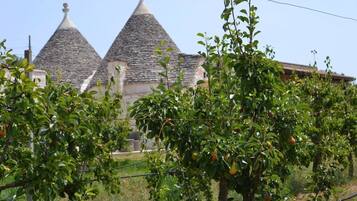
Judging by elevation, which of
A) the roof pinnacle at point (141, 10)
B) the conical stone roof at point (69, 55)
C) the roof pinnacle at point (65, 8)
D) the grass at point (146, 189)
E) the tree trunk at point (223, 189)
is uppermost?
the roof pinnacle at point (65, 8)

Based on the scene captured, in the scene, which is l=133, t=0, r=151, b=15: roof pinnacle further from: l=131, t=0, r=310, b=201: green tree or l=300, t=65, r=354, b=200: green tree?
l=131, t=0, r=310, b=201: green tree

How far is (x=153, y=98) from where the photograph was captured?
4.55 meters

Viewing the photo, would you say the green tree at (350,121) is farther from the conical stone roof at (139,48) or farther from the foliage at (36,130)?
the conical stone roof at (139,48)

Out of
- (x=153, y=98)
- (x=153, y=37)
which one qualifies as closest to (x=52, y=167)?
(x=153, y=98)

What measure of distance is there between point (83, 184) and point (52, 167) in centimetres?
136

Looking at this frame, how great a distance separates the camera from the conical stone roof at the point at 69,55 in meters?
29.3

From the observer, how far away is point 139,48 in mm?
27344

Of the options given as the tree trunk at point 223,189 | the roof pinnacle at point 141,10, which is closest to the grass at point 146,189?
the tree trunk at point 223,189

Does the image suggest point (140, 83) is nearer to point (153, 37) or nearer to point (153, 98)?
point (153, 37)

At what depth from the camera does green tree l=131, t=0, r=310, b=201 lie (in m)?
4.14

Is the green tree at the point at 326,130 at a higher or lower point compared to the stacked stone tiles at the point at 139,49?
lower

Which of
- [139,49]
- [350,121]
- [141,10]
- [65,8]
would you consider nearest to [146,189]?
[350,121]

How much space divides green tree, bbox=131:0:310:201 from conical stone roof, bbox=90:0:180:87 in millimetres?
20158

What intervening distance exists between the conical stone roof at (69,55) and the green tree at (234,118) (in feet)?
79.1
